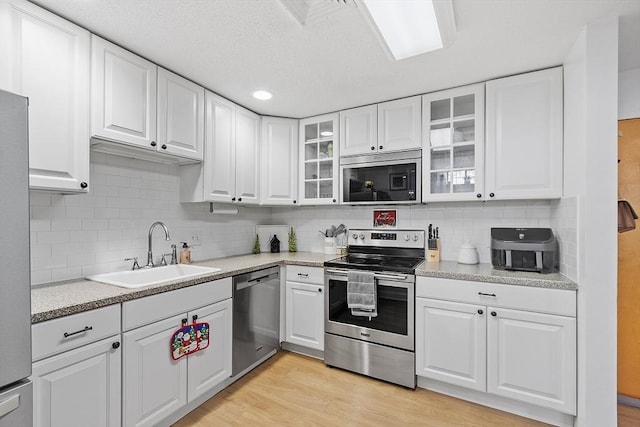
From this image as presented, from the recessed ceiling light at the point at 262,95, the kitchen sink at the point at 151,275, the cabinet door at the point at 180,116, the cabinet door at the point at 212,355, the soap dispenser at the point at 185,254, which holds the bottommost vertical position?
the cabinet door at the point at 212,355

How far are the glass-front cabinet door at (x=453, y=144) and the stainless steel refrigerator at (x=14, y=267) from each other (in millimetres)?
2481

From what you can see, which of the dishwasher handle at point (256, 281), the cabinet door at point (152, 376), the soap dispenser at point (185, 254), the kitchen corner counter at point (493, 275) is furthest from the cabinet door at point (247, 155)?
the kitchen corner counter at point (493, 275)

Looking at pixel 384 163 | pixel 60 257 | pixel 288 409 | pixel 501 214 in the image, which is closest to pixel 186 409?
pixel 288 409

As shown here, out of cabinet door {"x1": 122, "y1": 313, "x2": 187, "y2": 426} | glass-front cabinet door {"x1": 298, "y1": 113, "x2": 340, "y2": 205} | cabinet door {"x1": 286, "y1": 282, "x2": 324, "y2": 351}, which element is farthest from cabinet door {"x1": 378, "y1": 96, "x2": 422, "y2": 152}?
cabinet door {"x1": 122, "y1": 313, "x2": 187, "y2": 426}

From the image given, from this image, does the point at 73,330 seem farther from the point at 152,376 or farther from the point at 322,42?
the point at 322,42

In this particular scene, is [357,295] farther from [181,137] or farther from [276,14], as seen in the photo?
[276,14]

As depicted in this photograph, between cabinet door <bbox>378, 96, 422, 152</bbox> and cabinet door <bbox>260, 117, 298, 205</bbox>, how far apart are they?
38.2 inches

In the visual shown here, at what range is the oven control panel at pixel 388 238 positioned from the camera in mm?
2881

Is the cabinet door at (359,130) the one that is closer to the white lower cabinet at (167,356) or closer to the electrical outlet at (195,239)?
the electrical outlet at (195,239)

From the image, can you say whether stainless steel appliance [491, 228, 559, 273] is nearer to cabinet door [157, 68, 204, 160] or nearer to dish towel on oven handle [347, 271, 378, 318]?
dish towel on oven handle [347, 271, 378, 318]

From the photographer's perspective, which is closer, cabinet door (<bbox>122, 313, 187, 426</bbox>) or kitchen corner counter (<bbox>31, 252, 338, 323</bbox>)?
kitchen corner counter (<bbox>31, 252, 338, 323</bbox>)

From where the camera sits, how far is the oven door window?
234 centimetres

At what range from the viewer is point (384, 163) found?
2.78 m

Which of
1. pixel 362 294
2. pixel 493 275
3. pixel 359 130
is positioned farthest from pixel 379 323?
pixel 359 130
